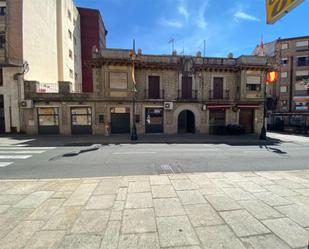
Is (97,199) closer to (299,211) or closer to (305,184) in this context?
(299,211)

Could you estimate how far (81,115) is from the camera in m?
18.0

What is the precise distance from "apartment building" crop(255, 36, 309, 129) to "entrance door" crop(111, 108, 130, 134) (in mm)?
29044

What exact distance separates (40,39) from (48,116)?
931 centimetres

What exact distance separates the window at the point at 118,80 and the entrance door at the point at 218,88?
10.1 metres

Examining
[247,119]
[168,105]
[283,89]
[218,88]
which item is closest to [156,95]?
[168,105]

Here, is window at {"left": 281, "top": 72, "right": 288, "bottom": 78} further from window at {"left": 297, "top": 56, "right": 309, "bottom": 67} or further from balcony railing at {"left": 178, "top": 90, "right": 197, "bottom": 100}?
balcony railing at {"left": 178, "top": 90, "right": 197, "bottom": 100}

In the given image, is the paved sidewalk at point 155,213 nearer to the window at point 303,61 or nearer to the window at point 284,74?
the window at point 284,74

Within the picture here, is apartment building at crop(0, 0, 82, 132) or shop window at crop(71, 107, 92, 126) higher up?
apartment building at crop(0, 0, 82, 132)

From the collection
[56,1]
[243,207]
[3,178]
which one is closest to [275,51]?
[56,1]

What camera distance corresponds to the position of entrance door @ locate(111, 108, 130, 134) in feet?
60.2

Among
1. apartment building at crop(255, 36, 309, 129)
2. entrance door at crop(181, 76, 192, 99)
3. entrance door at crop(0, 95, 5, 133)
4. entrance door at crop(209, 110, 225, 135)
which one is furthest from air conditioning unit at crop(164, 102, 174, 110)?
apartment building at crop(255, 36, 309, 129)

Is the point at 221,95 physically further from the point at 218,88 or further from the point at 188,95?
the point at 188,95

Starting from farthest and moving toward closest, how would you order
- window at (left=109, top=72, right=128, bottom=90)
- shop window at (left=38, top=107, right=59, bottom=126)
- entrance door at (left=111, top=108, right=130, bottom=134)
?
entrance door at (left=111, top=108, right=130, bottom=134) → window at (left=109, top=72, right=128, bottom=90) → shop window at (left=38, top=107, right=59, bottom=126)

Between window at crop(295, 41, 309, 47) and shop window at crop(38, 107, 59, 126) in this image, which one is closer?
shop window at crop(38, 107, 59, 126)
